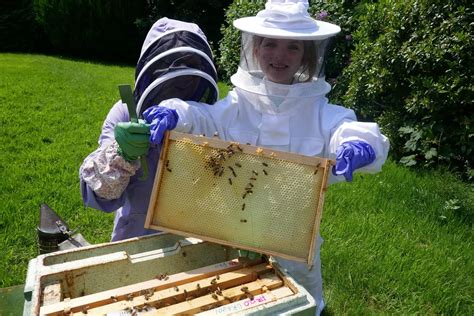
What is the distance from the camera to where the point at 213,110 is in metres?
2.00

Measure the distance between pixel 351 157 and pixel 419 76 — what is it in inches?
140

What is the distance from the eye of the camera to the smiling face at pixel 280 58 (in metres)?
2.06

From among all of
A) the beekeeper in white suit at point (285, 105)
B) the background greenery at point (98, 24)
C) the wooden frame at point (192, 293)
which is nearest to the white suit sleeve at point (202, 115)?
the beekeeper in white suit at point (285, 105)

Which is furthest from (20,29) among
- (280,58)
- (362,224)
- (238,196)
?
(238,196)

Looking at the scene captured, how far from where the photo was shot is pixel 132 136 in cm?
170

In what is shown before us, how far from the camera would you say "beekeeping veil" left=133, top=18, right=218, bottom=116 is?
1.98 meters

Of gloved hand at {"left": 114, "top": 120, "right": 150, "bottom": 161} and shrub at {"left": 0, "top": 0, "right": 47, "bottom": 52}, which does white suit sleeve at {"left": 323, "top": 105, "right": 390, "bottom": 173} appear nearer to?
gloved hand at {"left": 114, "top": 120, "right": 150, "bottom": 161}

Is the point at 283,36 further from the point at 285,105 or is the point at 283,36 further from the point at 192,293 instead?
the point at 192,293

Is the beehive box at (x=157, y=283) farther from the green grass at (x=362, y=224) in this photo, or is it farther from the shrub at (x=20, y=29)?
the shrub at (x=20, y=29)

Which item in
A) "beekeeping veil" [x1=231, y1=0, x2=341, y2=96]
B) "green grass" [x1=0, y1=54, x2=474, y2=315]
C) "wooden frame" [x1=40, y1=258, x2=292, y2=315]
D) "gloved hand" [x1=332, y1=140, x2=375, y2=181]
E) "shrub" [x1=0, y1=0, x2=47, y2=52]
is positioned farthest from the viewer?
"shrub" [x1=0, y1=0, x2=47, y2=52]

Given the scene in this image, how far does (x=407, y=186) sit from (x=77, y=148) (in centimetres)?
393

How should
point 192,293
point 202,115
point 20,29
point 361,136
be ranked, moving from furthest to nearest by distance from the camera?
1. point 20,29
2. point 202,115
3. point 361,136
4. point 192,293

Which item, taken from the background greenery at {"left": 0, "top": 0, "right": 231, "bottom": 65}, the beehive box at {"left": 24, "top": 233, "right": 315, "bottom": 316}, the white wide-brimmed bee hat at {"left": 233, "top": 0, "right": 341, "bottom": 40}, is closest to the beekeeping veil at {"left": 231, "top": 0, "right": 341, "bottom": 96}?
the white wide-brimmed bee hat at {"left": 233, "top": 0, "right": 341, "bottom": 40}

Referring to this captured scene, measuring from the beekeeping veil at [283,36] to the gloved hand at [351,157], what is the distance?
411 mm
